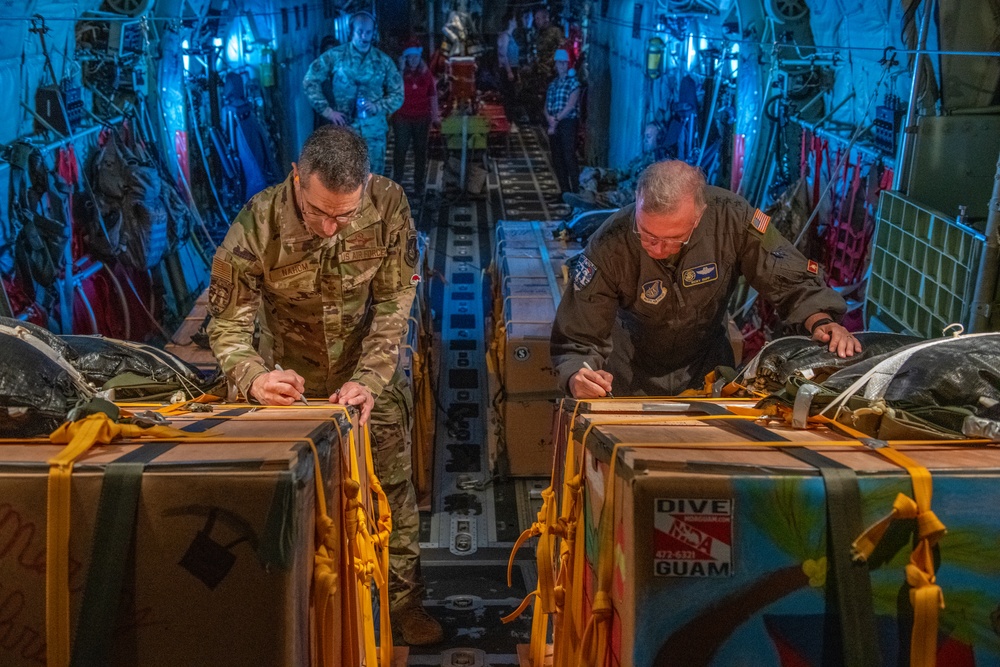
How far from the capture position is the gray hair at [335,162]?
9.52 feet

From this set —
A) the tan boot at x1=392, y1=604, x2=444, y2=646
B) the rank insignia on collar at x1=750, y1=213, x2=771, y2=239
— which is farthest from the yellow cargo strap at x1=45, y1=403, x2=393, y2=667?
the rank insignia on collar at x1=750, y1=213, x2=771, y2=239

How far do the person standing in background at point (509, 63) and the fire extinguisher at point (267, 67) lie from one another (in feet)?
14.8

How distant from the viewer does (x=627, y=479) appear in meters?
1.72

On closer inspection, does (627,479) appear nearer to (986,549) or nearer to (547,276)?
(986,549)

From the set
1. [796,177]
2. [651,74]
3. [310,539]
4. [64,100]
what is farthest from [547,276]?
[651,74]

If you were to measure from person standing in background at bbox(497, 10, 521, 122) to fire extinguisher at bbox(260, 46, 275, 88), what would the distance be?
4501mm

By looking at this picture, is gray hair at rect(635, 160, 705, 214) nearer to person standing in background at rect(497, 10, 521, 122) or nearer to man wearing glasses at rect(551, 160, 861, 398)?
man wearing glasses at rect(551, 160, 861, 398)

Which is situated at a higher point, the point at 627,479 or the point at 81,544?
the point at 627,479

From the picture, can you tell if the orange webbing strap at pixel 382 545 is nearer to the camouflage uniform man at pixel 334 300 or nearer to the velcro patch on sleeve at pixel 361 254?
the camouflage uniform man at pixel 334 300

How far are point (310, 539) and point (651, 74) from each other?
377 inches

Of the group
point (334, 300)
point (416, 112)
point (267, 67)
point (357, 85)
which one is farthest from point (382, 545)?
point (267, 67)

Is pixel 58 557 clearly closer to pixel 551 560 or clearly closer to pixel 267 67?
pixel 551 560

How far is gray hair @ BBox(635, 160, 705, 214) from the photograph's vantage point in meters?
3.12

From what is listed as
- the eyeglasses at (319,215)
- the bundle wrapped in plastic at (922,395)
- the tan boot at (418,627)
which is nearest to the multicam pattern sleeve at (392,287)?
the eyeglasses at (319,215)
